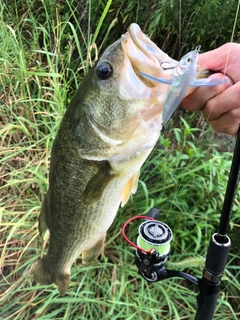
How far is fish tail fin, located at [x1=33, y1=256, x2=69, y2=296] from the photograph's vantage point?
160cm

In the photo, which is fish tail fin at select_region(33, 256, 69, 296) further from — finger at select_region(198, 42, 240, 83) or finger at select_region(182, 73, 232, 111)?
finger at select_region(198, 42, 240, 83)

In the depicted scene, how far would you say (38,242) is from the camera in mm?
2352

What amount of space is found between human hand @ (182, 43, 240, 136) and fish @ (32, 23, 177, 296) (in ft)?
0.42

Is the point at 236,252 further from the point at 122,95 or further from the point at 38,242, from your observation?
the point at 122,95

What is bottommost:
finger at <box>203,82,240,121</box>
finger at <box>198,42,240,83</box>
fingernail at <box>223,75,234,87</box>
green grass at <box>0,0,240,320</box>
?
green grass at <box>0,0,240,320</box>

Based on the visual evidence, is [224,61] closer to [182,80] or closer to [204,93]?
[204,93]

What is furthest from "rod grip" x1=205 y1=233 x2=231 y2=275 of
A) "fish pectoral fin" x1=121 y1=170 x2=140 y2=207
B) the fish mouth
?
the fish mouth

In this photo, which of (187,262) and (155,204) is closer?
(187,262)

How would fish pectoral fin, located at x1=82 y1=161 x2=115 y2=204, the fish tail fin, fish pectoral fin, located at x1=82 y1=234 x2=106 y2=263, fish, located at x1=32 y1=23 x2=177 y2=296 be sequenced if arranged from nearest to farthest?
fish, located at x1=32 y1=23 x2=177 y2=296
fish pectoral fin, located at x1=82 y1=161 x2=115 y2=204
fish pectoral fin, located at x1=82 y1=234 x2=106 y2=263
the fish tail fin

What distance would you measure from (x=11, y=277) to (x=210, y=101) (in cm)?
180

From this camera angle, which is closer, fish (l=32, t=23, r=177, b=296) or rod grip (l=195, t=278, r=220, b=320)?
fish (l=32, t=23, r=177, b=296)

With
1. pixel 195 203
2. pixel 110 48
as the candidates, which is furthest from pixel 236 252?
pixel 110 48

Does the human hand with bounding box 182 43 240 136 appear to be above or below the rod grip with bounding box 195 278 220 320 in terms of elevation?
above

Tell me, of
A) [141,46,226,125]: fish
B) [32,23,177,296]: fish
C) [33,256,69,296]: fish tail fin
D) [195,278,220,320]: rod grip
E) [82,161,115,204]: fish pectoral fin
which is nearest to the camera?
[141,46,226,125]: fish
